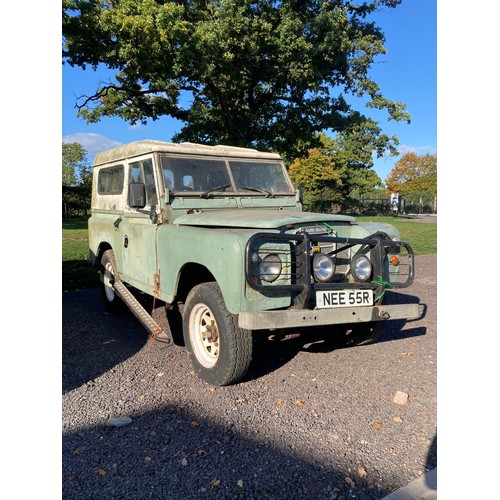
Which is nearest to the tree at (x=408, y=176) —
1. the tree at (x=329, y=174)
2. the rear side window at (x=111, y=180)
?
the tree at (x=329, y=174)

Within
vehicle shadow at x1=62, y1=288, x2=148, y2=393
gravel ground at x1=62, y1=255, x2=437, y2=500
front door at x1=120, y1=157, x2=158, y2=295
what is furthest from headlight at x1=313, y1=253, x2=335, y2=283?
vehicle shadow at x1=62, y1=288, x2=148, y2=393

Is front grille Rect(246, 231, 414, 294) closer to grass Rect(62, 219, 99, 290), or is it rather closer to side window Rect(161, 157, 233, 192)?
side window Rect(161, 157, 233, 192)

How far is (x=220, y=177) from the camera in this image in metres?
4.93

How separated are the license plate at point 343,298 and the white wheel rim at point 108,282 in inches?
137

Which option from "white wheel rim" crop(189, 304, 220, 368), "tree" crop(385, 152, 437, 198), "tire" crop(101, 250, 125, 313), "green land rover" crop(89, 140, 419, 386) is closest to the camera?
"green land rover" crop(89, 140, 419, 386)

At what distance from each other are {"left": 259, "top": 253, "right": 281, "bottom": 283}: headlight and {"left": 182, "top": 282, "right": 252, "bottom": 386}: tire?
0.42 metres

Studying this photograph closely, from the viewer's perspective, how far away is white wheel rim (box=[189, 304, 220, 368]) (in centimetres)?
379

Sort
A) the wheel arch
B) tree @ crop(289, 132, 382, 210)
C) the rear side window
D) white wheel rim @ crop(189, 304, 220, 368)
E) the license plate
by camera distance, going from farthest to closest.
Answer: tree @ crop(289, 132, 382, 210) < the rear side window < the wheel arch < white wheel rim @ crop(189, 304, 220, 368) < the license plate

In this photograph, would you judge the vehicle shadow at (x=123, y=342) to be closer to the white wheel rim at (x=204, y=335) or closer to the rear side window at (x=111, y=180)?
the white wheel rim at (x=204, y=335)

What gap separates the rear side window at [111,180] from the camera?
18.7ft

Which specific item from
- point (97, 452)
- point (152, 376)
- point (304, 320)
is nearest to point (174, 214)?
point (152, 376)

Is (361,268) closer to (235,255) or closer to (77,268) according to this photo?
(235,255)

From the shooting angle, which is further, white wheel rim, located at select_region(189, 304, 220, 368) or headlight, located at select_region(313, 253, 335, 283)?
white wheel rim, located at select_region(189, 304, 220, 368)

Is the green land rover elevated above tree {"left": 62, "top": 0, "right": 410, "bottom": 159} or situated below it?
below
